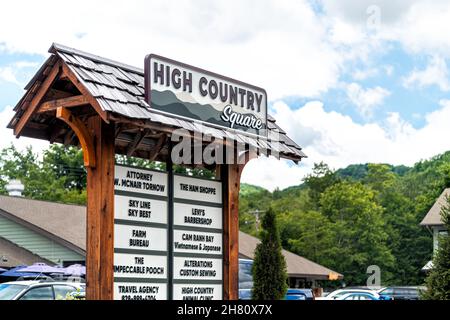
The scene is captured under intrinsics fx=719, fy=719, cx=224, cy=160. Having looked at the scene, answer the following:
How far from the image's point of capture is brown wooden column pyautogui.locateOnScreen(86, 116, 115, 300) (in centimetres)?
850

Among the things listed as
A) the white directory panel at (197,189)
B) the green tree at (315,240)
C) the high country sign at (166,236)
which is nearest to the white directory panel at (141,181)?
the high country sign at (166,236)

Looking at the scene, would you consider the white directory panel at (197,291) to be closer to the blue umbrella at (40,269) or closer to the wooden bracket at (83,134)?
the wooden bracket at (83,134)

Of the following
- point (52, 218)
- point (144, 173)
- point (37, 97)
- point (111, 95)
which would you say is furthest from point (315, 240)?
point (111, 95)

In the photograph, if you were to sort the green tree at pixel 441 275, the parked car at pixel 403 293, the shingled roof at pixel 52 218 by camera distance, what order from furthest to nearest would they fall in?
the parked car at pixel 403 293 < the shingled roof at pixel 52 218 < the green tree at pixel 441 275

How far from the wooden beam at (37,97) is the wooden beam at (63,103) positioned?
0.10 m

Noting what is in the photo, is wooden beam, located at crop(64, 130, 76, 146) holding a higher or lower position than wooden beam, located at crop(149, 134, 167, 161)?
higher

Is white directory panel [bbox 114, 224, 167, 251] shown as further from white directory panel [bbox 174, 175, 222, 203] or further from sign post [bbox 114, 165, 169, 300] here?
white directory panel [bbox 174, 175, 222, 203]

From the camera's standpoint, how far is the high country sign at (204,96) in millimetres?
9156

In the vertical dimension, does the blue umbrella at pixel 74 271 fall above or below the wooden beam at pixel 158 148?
below

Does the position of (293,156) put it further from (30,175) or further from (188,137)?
(30,175)

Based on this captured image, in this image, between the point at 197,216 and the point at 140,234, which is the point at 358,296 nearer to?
the point at 197,216

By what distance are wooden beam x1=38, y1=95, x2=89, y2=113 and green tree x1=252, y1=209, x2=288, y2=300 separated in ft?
31.0

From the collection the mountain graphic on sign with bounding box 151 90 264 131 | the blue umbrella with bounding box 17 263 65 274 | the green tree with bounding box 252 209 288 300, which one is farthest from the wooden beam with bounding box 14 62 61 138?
the blue umbrella with bounding box 17 263 65 274

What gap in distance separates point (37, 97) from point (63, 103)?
0.45 m
